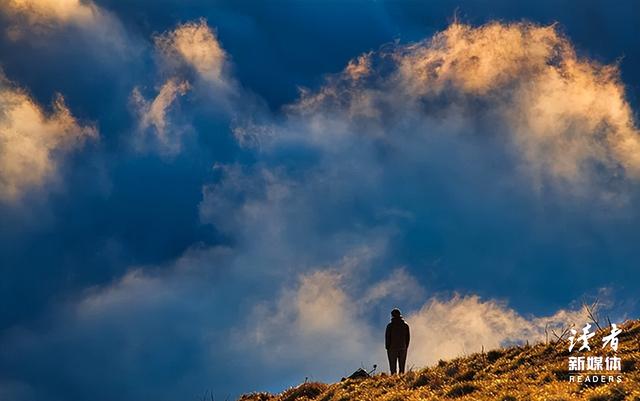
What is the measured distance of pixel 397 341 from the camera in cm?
2720

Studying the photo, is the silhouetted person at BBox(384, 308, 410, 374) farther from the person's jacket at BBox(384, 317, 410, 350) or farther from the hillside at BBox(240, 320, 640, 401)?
the hillside at BBox(240, 320, 640, 401)

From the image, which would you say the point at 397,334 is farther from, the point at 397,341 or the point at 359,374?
the point at 359,374

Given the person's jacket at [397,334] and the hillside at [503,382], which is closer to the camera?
the hillside at [503,382]

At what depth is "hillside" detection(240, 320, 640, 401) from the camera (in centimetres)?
1406

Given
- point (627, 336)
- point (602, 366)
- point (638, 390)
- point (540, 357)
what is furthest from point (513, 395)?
point (627, 336)

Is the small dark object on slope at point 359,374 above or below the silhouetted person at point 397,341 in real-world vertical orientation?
below

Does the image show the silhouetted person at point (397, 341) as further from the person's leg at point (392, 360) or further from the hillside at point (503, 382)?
the hillside at point (503, 382)

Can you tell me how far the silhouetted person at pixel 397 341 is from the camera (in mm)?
27203

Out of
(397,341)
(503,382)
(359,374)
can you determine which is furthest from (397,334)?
(503,382)

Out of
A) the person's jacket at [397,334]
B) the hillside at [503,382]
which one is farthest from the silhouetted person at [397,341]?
the hillside at [503,382]

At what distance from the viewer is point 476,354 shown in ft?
79.5

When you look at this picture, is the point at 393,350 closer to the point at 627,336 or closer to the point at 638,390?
the point at 627,336

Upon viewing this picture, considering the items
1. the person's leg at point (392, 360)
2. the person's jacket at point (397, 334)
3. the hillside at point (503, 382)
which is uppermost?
the person's jacket at point (397, 334)

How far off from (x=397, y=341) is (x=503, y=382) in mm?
10625
